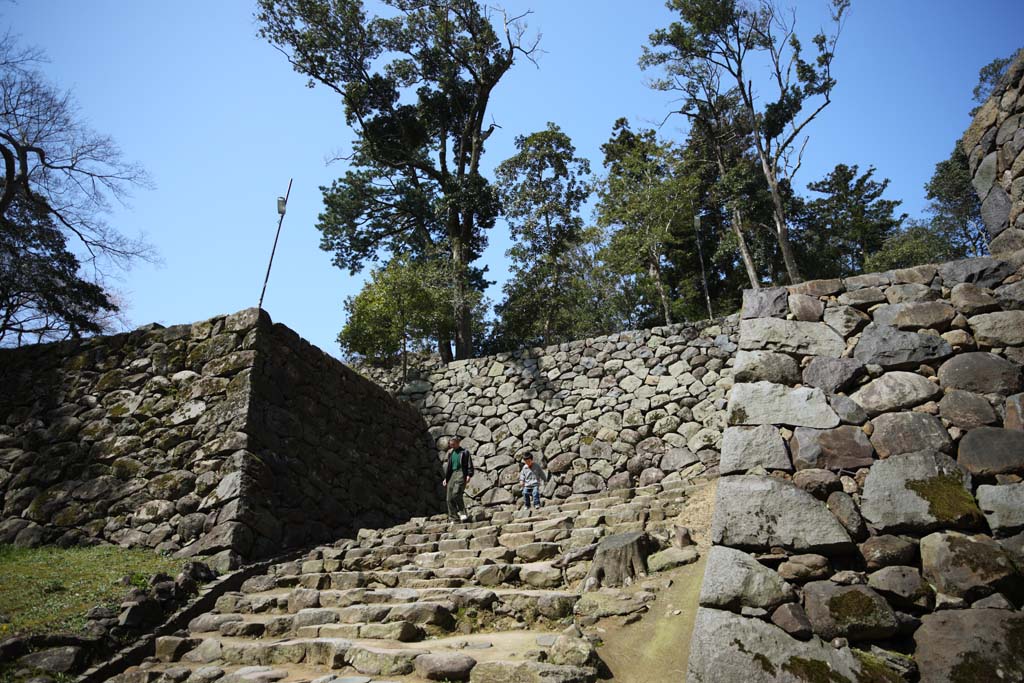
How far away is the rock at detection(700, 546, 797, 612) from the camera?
8.17ft

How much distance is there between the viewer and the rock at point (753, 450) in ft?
9.72

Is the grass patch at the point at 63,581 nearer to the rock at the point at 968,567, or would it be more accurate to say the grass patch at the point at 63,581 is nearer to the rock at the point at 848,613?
the rock at the point at 848,613

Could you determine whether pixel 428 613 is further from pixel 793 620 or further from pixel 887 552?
pixel 887 552

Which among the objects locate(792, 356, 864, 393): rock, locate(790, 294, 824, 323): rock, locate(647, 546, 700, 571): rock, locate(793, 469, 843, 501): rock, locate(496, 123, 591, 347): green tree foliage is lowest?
locate(647, 546, 700, 571): rock

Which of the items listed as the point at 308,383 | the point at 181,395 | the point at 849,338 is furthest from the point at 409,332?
the point at 849,338

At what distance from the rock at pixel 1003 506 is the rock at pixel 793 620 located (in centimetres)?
100

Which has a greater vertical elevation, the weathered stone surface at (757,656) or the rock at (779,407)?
the rock at (779,407)

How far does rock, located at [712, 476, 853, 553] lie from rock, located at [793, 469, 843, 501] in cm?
5

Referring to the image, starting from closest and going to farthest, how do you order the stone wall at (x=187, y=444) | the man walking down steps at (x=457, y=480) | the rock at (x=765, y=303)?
the rock at (x=765, y=303) → the stone wall at (x=187, y=444) → the man walking down steps at (x=457, y=480)

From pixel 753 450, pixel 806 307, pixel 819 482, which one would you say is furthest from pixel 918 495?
pixel 806 307

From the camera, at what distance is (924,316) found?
3.34 meters

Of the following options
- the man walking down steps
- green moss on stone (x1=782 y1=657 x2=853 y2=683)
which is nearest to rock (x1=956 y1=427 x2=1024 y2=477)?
green moss on stone (x1=782 y1=657 x2=853 y2=683)

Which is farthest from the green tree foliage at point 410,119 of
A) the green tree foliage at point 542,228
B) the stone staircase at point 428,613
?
the stone staircase at point 428,613

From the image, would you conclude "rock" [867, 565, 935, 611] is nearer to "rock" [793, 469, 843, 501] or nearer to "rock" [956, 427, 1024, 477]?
"rock" [793, 469, 843, 501]
